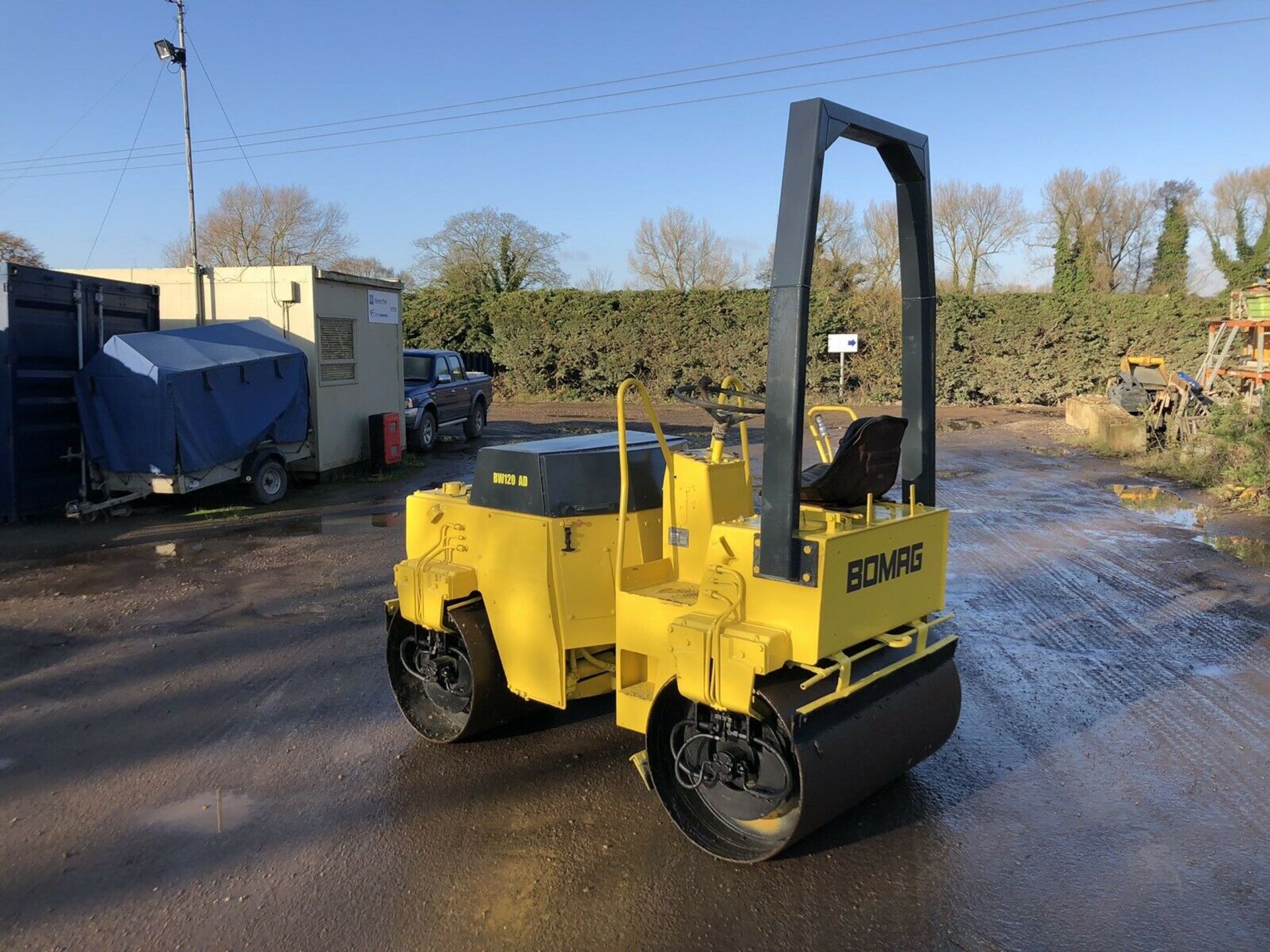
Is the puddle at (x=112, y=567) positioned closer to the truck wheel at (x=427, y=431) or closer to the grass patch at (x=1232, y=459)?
the truck wheel at (x=427, y=431)

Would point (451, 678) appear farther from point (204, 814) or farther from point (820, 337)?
point (820, 337)

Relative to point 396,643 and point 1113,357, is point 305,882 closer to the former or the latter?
point 396,643

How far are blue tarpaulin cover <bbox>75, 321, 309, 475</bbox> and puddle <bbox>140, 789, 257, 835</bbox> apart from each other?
23.4 ft

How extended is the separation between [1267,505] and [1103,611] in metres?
5.19

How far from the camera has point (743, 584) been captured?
3.54 metres

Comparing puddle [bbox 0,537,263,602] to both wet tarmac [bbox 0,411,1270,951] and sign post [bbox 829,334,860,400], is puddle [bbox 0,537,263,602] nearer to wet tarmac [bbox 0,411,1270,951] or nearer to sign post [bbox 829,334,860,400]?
wet tarmac [bbox 0,411,1270,951]

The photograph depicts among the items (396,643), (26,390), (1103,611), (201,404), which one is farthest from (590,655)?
(26,390)

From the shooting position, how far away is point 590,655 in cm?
436

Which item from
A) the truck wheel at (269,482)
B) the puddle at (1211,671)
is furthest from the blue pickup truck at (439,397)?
the puddle at (1211,671)

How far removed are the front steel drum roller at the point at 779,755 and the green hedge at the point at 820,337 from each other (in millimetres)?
22030

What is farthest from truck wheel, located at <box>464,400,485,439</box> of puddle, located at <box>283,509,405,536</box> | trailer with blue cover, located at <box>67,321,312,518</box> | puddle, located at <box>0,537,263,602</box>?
puddle, located at <box>0,537,263,602</box>

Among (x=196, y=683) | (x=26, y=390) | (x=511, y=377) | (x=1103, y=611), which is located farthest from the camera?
(x=511, y=377)

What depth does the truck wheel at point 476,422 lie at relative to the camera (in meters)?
19.2

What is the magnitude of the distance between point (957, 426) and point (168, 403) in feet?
54.9
